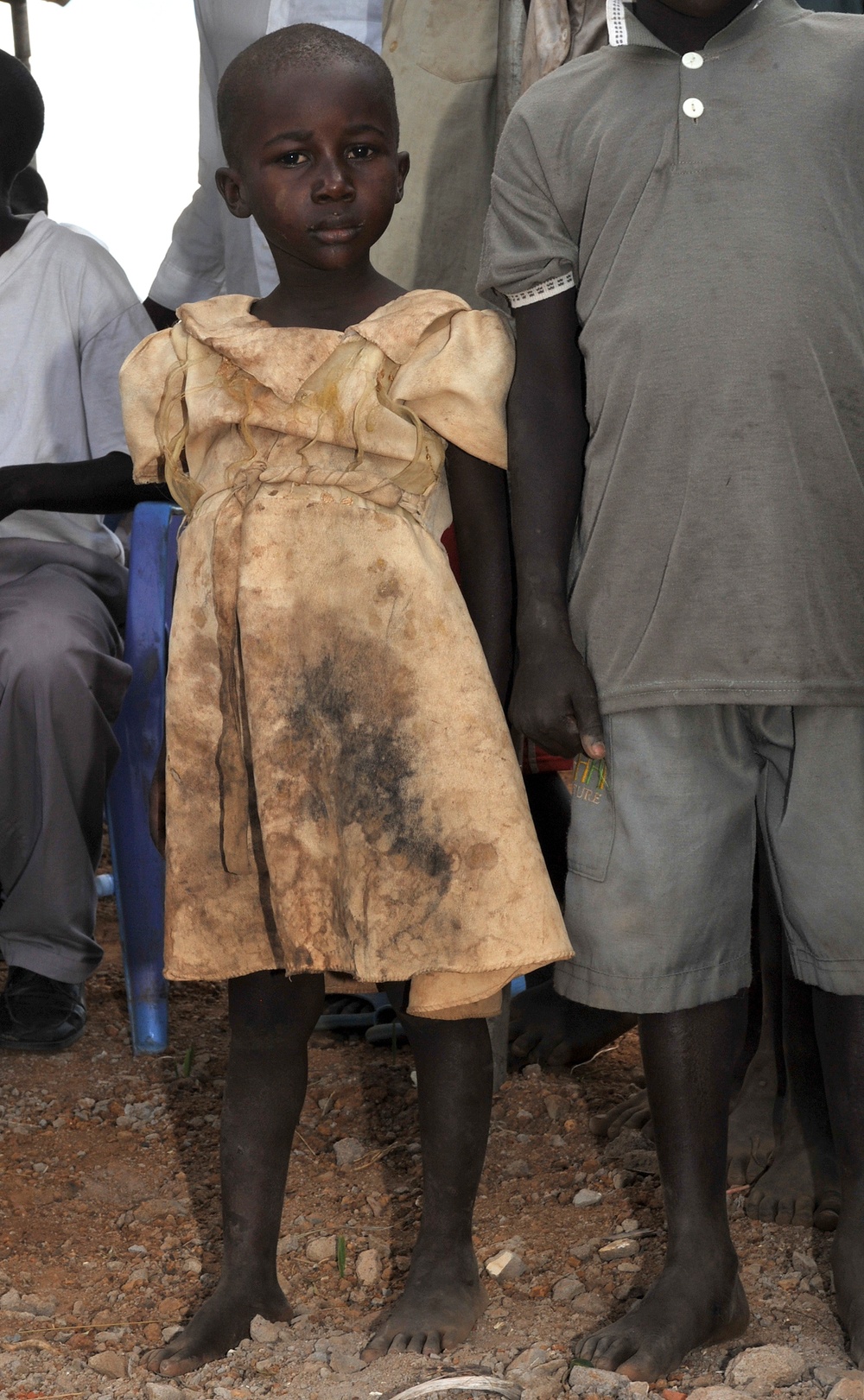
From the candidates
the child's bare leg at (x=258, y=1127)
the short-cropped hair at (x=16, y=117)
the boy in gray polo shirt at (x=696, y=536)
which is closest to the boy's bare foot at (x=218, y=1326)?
the child's bare leg at (x=258, y=1127)

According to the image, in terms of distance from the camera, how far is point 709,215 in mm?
1676

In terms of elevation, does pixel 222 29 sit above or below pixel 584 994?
above

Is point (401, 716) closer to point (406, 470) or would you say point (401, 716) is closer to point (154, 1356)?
point (406, 470)

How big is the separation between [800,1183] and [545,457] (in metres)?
1.12

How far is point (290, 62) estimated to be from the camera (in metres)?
1.80

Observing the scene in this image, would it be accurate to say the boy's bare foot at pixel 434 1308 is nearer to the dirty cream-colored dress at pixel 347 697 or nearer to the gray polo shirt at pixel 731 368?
the dirty cream-colored dress at pixel 347 697

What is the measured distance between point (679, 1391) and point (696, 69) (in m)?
1.51

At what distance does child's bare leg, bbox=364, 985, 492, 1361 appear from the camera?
5.81 feet

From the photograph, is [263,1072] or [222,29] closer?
[263,1072]

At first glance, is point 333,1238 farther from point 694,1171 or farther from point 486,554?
point 486,554

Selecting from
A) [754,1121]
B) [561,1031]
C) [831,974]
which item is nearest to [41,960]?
[561,1031]

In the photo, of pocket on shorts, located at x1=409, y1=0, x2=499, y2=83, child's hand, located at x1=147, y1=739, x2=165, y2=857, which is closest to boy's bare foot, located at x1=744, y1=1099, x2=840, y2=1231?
child's hand, located at x1=147, y1=739, x2=165, y2=857

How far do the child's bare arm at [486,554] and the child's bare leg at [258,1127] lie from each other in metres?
0.48

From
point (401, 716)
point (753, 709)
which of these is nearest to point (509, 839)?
point (401, 716)
